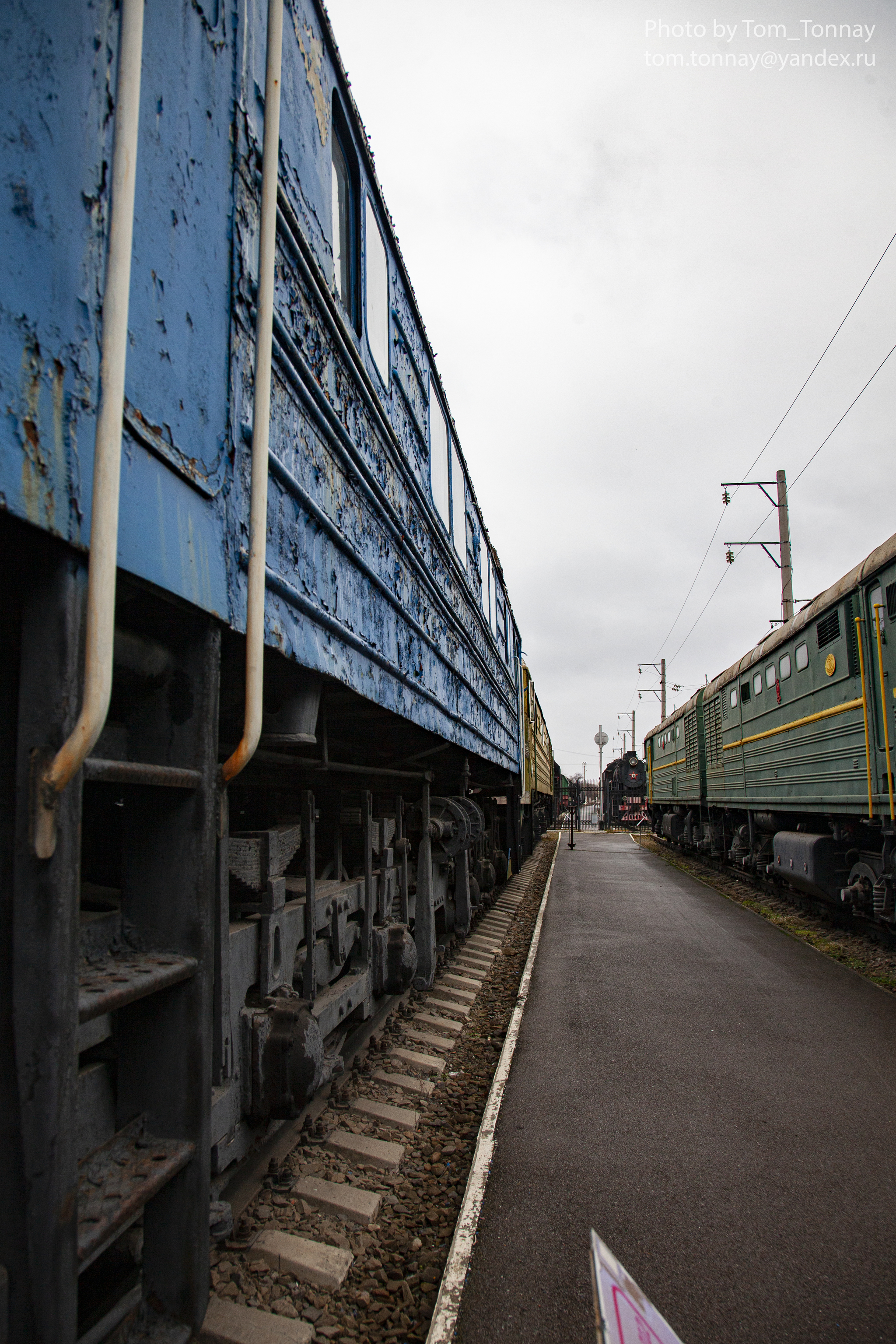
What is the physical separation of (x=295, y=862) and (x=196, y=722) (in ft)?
8.17

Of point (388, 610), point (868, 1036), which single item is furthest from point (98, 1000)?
point (868, 1036)

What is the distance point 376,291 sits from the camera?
3141mm

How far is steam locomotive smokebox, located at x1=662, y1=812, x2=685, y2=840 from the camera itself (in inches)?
750

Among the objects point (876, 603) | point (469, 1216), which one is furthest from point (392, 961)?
point (876, 603)

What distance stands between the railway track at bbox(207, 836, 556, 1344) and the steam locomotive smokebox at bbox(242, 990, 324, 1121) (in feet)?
1.19

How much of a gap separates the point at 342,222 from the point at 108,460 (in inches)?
84.6

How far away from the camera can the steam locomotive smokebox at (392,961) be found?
3859 millimetres

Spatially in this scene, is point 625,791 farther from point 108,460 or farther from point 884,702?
point 108,460

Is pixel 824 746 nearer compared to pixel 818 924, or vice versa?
pixel 824 746

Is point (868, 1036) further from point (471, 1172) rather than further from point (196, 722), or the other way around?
point (196, 722)

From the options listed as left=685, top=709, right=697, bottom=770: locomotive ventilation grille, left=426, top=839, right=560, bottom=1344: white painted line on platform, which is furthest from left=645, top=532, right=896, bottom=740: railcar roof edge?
left=426, top=839, right=560, bottom=1344: white painted line on platform

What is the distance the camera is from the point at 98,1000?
4.17ft

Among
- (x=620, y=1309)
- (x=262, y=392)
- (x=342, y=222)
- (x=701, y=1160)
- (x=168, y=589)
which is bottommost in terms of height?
(x=701, y=1160)

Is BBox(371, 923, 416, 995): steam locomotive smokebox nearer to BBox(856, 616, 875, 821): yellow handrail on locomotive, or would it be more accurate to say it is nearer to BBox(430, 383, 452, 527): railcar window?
BBox(430, 383, 452, 527): railcar window
